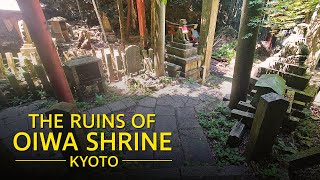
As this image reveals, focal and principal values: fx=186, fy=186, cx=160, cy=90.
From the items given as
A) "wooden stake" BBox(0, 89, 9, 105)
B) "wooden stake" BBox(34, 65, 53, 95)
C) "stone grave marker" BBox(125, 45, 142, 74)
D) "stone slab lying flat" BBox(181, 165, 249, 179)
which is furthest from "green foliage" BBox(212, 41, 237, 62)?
"wooden stake" BBox(0, 89, 9, 105)

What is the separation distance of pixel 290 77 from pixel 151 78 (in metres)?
4.18

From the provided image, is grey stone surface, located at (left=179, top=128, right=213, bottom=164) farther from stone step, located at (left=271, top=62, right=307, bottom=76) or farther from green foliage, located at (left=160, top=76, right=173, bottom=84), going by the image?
stone step, located at (left=271, top=62, right=307, bottom=76)

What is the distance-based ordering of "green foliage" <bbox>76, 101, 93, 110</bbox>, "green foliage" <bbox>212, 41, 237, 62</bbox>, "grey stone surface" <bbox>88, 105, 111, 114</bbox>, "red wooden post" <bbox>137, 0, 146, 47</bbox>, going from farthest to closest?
1. "green foliage" <bbox>212, 41, 237, 62</bbox>
2. "red wooden post" <bbox>137, 0, 146, 47</bbox>
3. "green foliage" <bbox>76, 101, 93, 110</bbox>
4. "grey stone surface" <bbox>88, 105, 111, 114</bbox>

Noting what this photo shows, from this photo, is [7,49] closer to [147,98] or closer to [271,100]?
[147,98]

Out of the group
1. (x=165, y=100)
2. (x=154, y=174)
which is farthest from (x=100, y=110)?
(x=154, y=174)

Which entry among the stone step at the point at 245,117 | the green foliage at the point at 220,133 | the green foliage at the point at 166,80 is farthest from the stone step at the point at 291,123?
the green foliage at the point at 166,80

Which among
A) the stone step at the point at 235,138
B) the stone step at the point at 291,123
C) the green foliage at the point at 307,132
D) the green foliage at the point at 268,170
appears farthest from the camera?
the stone step at the point at 291,123

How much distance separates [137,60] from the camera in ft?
22.9

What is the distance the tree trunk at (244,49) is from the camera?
371 cm

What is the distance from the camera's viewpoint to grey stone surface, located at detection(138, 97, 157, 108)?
517 centimetres

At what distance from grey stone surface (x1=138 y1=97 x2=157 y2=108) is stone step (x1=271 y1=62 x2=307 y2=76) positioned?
3459mm

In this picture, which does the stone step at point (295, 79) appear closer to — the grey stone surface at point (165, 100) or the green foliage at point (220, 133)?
the green foliage at point (220, 133)

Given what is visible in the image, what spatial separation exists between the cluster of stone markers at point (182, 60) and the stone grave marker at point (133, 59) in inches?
45.0

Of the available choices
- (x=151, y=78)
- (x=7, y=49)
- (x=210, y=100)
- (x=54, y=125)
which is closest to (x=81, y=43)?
(x=7, y=49)
